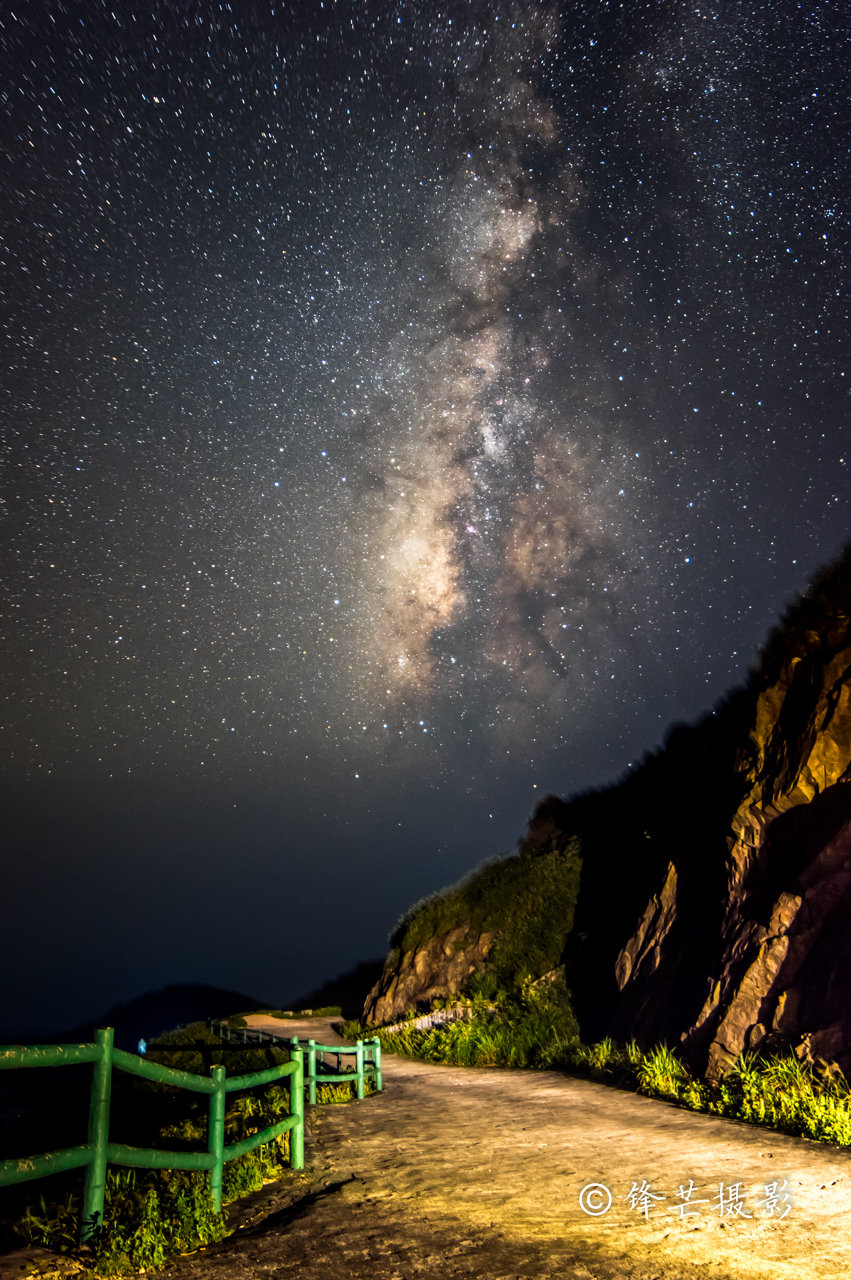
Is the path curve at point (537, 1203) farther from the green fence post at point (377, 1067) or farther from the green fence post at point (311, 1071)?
the green fence post at point (377, 1067)

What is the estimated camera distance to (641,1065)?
35.4 feet

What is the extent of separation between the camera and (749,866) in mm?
10852

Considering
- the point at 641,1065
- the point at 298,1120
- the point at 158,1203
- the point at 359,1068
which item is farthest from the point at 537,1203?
the point at 641,1065

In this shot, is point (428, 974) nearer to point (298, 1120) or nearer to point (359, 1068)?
point (359, 1068)

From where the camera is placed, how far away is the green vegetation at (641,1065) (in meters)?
7.73

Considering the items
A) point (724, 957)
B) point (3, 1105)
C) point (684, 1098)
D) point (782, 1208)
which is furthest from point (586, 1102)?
point (3, 1105)

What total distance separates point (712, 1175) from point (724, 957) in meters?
5.03

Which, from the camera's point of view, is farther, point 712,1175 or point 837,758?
point 837,758

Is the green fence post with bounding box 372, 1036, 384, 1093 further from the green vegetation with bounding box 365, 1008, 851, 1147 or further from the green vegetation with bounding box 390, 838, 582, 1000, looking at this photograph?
the green vegetation with bounding box 390, 838, 582, 1000

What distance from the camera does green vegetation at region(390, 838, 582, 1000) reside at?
60.3ft

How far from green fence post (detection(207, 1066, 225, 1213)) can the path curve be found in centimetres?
35

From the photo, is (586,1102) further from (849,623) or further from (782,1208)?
(849,623)

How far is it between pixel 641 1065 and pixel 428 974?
37.4 ft

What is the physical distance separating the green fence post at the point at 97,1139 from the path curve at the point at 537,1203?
56cm
